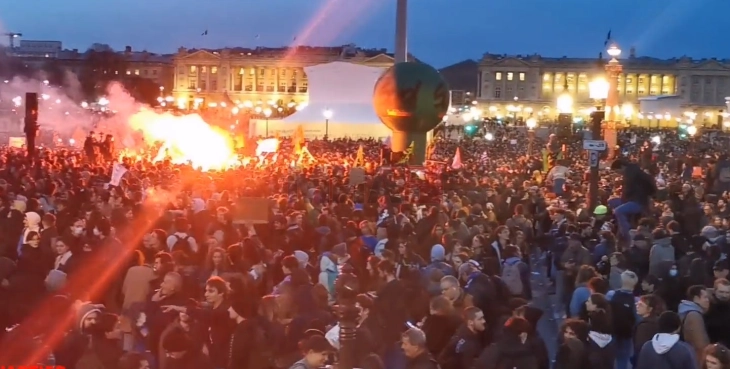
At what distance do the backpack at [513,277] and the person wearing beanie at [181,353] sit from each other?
3.88m

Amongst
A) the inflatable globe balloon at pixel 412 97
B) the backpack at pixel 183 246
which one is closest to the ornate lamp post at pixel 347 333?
the backpack at pixel 183 246

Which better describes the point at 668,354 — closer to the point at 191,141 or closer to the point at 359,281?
the point at 359,281

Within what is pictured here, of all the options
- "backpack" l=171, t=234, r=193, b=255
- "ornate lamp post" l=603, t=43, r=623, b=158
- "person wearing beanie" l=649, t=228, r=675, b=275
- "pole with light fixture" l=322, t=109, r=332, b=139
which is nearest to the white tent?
"pole with light fixture" l=322, t=109, r=332, b=139

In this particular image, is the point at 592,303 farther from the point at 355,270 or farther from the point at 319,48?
the point at 319,48

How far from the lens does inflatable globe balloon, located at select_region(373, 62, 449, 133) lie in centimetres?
3075


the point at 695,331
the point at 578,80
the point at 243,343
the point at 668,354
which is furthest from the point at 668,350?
the point at 578,80

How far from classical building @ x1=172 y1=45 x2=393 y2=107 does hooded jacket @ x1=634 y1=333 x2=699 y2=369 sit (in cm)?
9928

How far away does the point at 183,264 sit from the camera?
8117mm

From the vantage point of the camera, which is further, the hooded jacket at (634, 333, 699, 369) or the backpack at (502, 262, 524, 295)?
the backpack at (502, 262, 524, 295)

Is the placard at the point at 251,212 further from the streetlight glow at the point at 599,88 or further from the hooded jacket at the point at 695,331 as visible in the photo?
the streetlight glow at the point at 599,88

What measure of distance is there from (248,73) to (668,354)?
104 m

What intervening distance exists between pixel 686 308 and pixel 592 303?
83cm

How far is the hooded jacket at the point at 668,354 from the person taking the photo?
19.6ft

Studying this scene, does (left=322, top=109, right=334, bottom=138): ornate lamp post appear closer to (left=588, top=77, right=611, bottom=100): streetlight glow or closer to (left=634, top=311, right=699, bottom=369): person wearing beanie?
(left=588, top=77, right=611, bottom=100): streetlight glow
